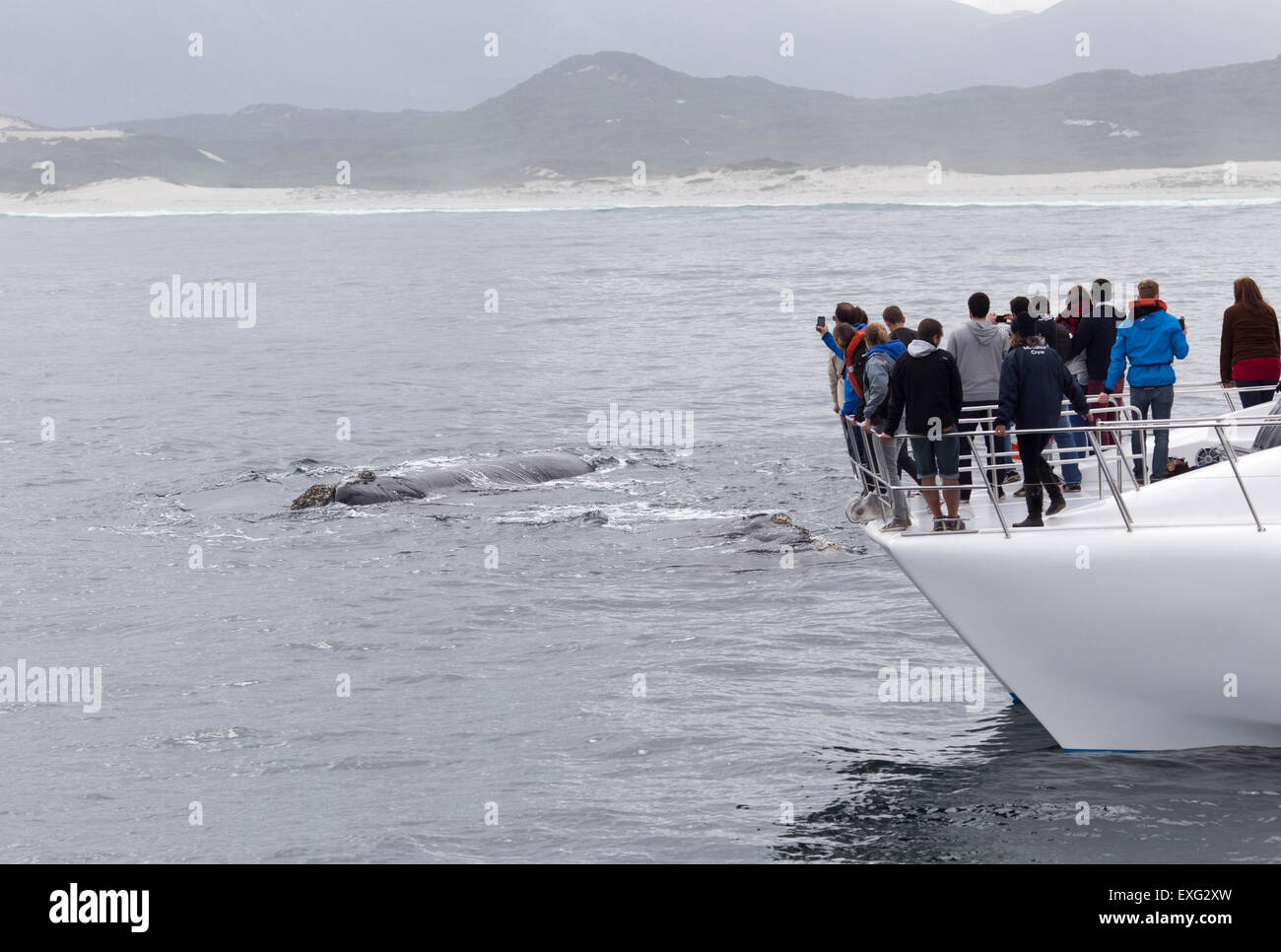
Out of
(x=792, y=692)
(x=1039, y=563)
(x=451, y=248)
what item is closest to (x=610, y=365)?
(x=792, y=692)

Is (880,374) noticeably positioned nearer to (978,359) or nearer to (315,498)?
(978,359)

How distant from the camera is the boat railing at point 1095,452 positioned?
1184 centimetres

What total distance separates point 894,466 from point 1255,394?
4.74 metres

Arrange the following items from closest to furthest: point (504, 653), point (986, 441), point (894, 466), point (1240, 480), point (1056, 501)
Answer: point (1240, 480)
point (1056, 501)
point (894, 466)
point (986, 441)
point (504, 653)

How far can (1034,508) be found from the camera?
1248cm

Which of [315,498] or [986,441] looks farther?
[315,498]

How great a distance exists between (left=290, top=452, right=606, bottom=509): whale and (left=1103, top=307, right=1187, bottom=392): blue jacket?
14.4 meters

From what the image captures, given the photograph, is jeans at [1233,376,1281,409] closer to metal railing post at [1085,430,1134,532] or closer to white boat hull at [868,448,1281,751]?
white boat hull at [868,448,1281,751]

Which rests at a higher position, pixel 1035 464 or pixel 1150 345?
pixel 1150 345

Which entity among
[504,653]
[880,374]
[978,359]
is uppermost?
[978,359]

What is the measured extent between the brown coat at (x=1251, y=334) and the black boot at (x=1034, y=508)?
152 inches

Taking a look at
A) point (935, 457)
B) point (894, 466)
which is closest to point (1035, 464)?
point (935, 457)

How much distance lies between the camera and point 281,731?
15266 millimetres

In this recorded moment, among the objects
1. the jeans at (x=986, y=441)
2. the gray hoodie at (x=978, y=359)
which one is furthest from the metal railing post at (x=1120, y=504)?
the gray hoodie at (x=978, y=359)
